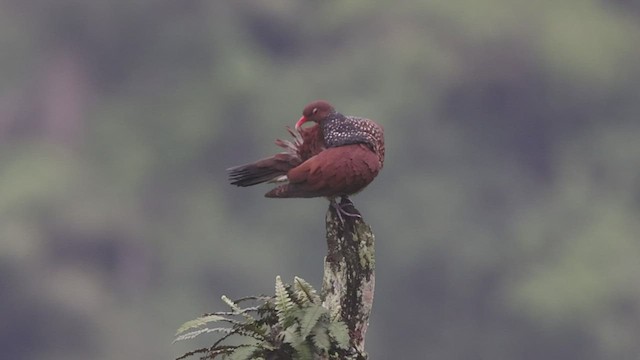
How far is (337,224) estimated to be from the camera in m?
5.35

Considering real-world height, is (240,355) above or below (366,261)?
below

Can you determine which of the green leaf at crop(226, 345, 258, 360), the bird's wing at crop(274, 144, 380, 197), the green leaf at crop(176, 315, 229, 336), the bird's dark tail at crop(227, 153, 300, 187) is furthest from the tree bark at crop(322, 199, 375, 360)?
the green leaf at crop(176, 315, 229, 336)

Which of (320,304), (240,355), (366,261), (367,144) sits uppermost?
(367,144)

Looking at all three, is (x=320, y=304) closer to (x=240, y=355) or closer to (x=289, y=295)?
(x=289, y=295)

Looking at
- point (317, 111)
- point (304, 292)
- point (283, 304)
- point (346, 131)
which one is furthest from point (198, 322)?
point (317, 111)

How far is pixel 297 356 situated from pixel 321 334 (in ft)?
0.74

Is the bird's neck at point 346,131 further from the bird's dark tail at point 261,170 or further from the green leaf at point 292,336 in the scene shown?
the green leaf at point 292,336

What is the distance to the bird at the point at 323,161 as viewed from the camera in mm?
5254

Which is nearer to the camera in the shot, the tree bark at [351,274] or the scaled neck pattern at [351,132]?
the tree bark at [351,274]

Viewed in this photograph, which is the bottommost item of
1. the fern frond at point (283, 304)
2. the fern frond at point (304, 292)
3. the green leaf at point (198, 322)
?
the green leaf at point (198, 322)

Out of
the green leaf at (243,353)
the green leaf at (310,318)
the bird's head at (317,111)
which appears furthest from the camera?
the bird's head at (317,111)

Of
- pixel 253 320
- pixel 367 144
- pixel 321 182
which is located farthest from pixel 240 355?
pixel 367 144

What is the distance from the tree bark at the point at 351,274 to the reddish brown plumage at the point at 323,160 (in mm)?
242

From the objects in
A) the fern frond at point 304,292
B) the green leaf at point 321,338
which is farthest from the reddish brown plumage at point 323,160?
the green leaf at point 321,338
